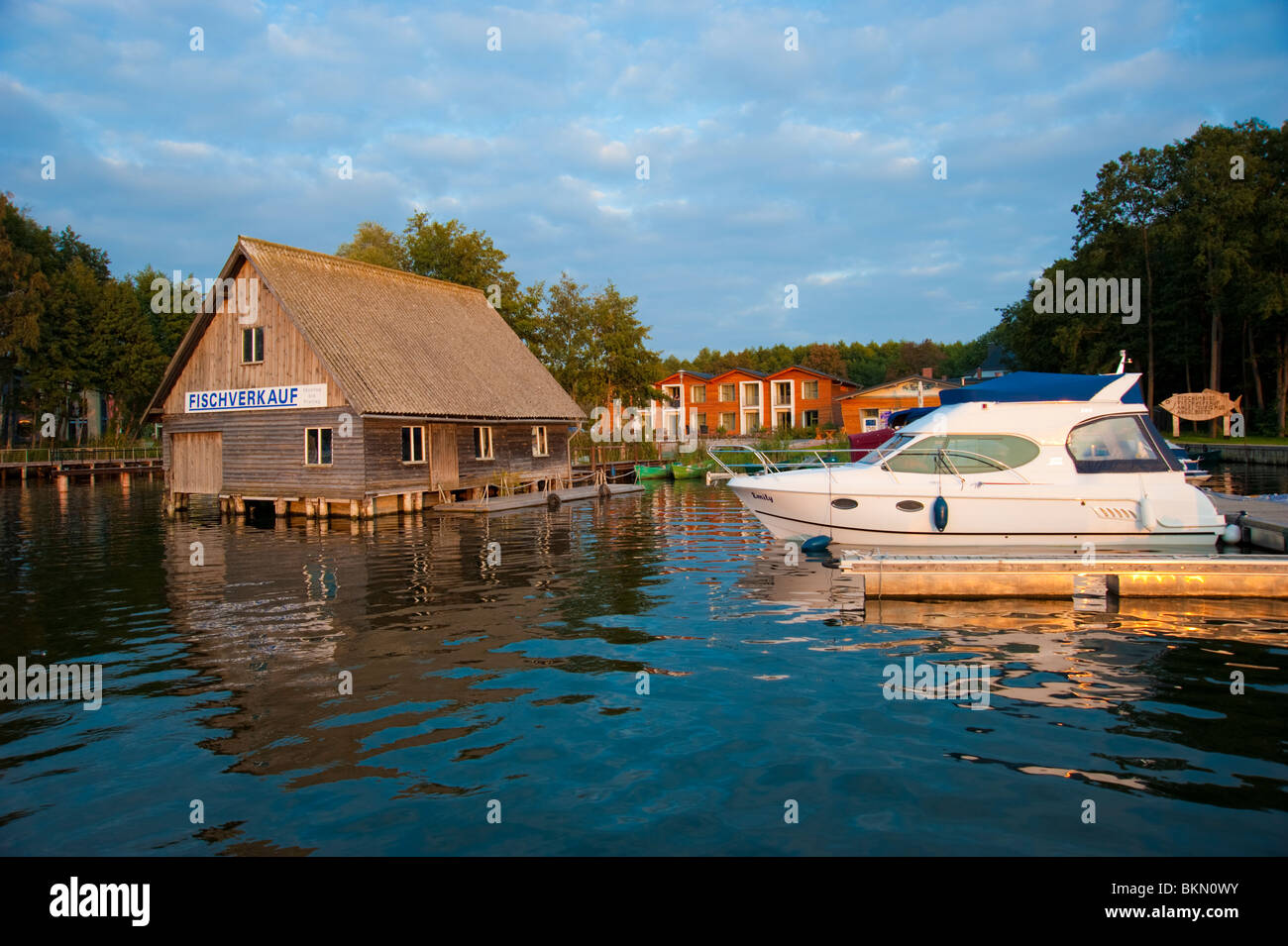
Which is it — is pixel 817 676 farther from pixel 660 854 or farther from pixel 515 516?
pixel 515 516

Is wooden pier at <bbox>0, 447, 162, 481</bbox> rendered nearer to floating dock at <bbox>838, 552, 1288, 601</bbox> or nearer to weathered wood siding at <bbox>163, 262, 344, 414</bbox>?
weathered wood siding at <bbox>163, 262, 344, 414</bbox>

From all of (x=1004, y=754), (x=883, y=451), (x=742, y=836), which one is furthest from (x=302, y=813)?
(x=883, y=451)

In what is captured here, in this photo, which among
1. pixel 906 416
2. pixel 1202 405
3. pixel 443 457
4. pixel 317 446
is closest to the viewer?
pixel 906 416

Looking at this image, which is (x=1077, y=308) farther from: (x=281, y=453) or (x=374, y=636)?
(x=374, y=636)

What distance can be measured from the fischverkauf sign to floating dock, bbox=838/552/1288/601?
20862 mm

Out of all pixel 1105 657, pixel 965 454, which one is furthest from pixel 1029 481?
pixel 1105 657

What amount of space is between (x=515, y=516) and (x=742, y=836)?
22101 millimetres

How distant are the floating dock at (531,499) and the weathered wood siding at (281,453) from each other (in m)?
3.31

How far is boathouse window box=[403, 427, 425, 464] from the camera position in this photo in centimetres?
2830

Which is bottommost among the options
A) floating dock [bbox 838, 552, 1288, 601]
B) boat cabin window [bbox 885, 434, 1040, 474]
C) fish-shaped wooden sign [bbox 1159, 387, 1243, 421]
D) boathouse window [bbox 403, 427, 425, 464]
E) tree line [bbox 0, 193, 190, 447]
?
floating dock [bbox 838, 552, 1288, 601]

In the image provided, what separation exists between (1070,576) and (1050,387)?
382 cm

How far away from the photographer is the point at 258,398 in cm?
2817

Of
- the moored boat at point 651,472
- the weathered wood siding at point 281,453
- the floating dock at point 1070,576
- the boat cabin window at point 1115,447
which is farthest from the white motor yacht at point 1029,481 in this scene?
the moored boat at point 651,472

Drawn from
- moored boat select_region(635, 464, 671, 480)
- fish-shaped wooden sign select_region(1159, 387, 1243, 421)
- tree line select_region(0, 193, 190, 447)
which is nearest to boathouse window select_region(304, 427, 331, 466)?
moored boat select_region(635, 464, 671, 480)
